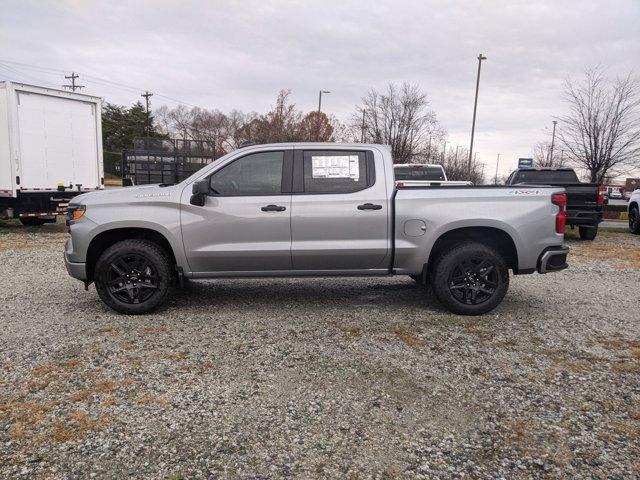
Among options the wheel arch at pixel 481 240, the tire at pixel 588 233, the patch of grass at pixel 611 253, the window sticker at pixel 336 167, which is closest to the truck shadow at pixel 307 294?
the wheel arch at pixel 481 240

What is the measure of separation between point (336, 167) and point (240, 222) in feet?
3.90

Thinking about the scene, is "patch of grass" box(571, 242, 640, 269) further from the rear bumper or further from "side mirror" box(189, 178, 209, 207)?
"side mirror" box(189, 178, 209, 207)

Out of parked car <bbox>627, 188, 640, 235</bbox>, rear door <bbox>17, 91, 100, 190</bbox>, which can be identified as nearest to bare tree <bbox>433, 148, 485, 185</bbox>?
parked car <bbox>627, 188, 640, 235</bbox>

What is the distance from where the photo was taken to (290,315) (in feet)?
17.6

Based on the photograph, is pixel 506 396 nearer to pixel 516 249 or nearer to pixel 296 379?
pixel 296 379

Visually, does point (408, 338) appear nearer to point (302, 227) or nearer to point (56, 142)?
point (302, 227)

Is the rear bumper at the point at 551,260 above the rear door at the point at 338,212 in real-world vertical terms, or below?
below

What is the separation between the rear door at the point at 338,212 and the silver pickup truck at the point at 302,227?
0.04 ft

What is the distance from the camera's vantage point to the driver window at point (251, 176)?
5234 millimetres

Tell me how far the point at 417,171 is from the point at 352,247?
7.98 meters

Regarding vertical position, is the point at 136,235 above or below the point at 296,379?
above

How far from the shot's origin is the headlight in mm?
5164

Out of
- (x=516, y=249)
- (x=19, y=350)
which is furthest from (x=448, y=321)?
(x=19, y=350)

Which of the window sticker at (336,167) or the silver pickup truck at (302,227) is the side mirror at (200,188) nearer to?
the silver pickup truck at (302,227)
